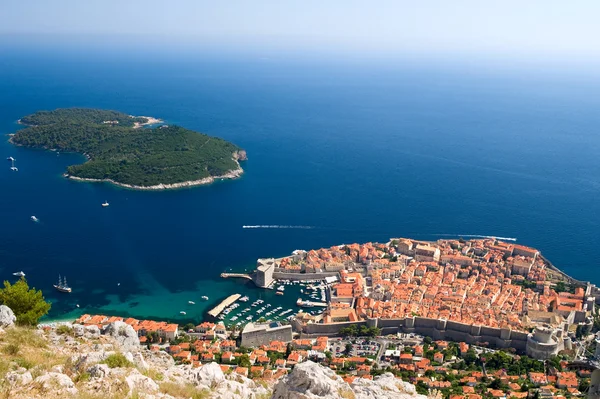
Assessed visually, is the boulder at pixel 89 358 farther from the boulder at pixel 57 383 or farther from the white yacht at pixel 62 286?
the white yacht at pixel 62 286

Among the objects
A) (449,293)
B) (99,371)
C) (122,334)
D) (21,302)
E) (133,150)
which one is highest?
(99,371)

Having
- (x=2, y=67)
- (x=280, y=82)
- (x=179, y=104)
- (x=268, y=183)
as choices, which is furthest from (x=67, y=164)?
(x=2, y=67)

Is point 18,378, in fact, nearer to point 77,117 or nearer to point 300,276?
point 300,276

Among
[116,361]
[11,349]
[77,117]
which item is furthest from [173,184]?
[116,361]

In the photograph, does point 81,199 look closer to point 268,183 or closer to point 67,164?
point 67,164

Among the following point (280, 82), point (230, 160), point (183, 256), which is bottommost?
point (183, 256)

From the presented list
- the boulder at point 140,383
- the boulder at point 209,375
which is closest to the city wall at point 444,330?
the boulder at point 209,375
